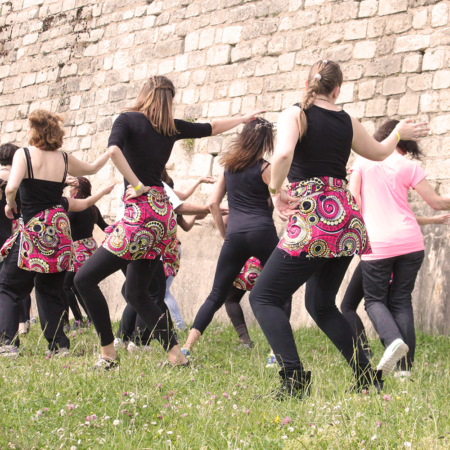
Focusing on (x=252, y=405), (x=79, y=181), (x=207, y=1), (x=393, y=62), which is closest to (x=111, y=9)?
(x=207, y=1)

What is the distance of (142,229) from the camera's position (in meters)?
3.46

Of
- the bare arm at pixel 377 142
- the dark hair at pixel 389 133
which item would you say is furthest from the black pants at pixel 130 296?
the dark hair at pixel 389 133

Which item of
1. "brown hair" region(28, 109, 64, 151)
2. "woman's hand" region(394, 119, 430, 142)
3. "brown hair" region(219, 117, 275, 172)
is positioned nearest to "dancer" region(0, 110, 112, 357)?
"brown hair" region(28, 109, 64, 151)

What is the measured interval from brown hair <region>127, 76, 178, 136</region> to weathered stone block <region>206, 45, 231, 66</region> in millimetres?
3598

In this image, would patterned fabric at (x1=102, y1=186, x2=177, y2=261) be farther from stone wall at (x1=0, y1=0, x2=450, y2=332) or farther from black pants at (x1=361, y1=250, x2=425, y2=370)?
stone wall at (x1=0, y1=0, x2=450, y2=332)

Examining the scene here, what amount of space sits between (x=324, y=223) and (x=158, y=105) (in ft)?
4.49

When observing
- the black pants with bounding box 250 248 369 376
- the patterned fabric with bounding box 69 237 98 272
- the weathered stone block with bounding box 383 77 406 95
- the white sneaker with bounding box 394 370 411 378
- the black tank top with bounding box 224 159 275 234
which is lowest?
the white sneaker with bounding box 394 370 411 378

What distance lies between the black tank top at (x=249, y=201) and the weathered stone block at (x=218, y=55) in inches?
127

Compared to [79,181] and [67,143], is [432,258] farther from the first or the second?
[67,143]

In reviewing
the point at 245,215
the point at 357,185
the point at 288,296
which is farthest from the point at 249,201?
the point at 288,296

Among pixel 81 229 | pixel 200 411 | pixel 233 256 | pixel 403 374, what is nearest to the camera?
pixel 200 411

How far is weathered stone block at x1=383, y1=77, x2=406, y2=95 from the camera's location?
582 centimetres

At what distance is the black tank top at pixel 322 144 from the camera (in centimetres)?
291

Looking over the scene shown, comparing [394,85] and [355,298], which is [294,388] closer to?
[355,298]
